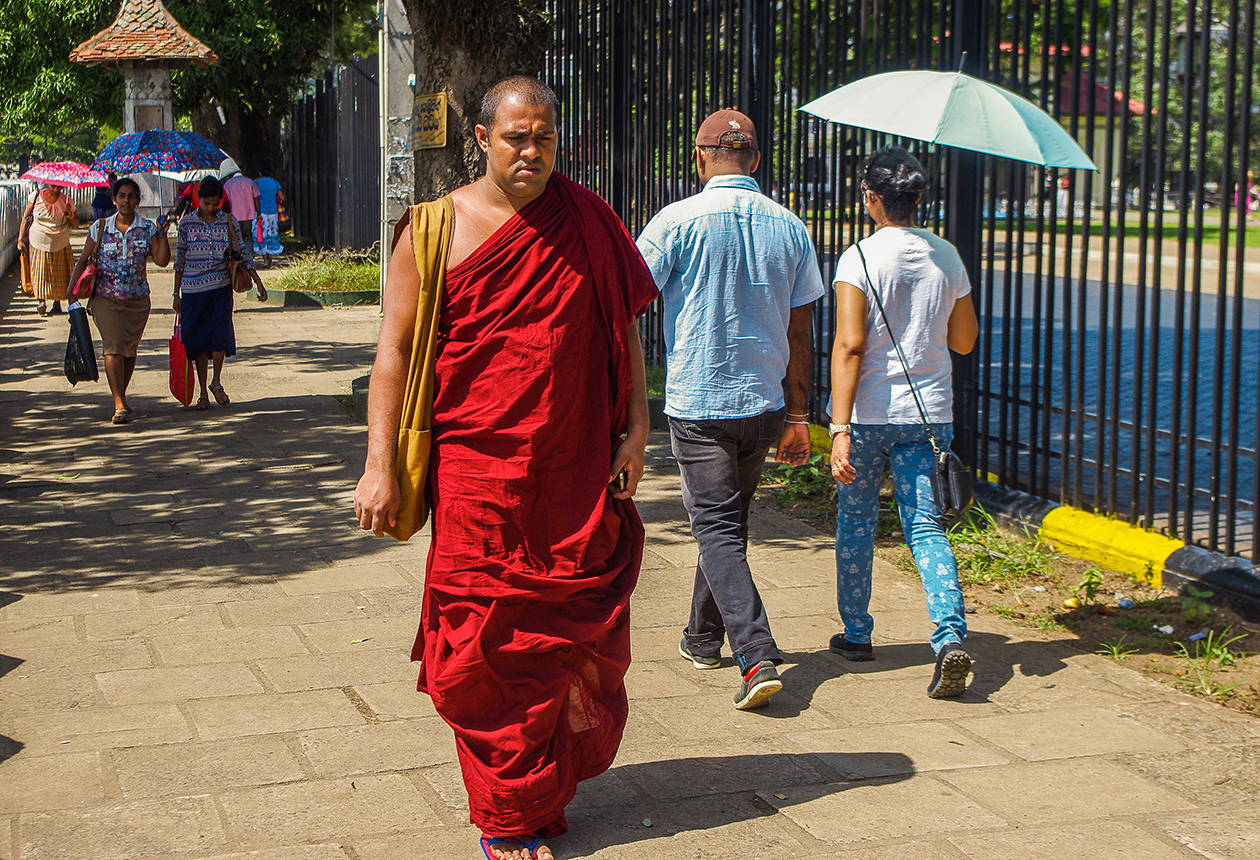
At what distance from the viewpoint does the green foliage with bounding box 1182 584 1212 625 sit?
4891 millimetres

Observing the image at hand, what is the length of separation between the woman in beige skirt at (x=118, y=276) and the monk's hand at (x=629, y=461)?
256 inches

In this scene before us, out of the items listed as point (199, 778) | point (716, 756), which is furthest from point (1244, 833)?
point (199, 778)

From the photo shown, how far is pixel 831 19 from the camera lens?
24.5ft

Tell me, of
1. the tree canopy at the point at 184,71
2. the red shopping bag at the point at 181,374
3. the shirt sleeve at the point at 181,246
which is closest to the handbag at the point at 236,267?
the shirt sleeve at the point at 181,246

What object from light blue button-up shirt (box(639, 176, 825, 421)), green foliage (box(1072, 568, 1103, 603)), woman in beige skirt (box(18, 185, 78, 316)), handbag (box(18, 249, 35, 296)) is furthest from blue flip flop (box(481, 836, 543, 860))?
handbag (box(18, 249, 35, 296))

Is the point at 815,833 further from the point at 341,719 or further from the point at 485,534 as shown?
the point at 341,719

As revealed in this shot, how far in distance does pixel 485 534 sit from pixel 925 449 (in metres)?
1.96

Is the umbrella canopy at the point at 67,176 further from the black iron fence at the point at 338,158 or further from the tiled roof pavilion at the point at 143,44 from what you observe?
the black iron fence at the point at 338,158

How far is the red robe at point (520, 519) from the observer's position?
3123 mm

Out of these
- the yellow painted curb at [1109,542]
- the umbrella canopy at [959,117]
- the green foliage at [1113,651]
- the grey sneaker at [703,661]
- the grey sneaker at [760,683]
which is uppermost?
the umbrella canopy at [959,117]

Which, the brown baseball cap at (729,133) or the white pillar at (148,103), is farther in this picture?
the white pillar at (148,103)

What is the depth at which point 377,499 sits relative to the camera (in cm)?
317

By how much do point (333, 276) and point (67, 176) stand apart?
3491 mm

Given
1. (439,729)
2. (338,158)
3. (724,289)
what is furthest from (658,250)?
(338,158)
